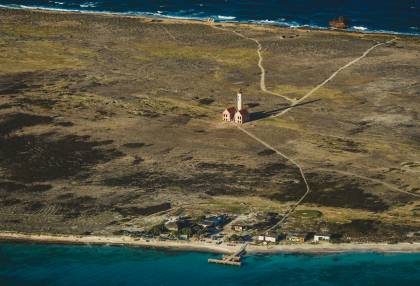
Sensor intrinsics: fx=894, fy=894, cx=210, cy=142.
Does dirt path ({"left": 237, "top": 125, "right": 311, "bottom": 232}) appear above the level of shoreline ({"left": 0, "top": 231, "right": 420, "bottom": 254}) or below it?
above

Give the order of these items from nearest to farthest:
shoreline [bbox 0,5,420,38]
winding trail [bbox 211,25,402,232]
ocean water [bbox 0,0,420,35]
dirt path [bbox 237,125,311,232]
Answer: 1. dirt path [bbox 237,125,311,232]
2. winding trail [bbox 211,25,402,232]
3. shoreline [bbox 0,5,420,38]
4. ocean water [bbox 0,0,420,35]

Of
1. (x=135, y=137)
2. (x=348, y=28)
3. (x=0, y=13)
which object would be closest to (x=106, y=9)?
(x=0, y=13)

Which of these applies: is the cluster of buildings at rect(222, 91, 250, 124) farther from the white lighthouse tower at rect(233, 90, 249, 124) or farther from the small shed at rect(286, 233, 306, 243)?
the small shed at rect(286, 233, 306, 243)

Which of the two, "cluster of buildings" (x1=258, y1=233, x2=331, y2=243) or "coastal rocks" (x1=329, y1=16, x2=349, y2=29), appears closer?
"cluster of buildings" (x1=258, y1=233, x2=331, y2=243)

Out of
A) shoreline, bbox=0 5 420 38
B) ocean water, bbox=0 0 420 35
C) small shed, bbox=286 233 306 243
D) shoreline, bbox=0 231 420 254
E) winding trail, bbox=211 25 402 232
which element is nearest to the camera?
shoreline, bbox=0 231 420 254

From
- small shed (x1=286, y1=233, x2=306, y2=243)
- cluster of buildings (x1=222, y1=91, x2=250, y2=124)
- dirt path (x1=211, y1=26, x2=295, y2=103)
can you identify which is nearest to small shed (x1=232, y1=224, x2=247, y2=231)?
small shed (x1=286, y1=233, x2=306, y2=243)

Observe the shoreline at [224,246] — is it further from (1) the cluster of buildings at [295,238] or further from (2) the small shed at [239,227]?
(2) the small shed at [239,227]
